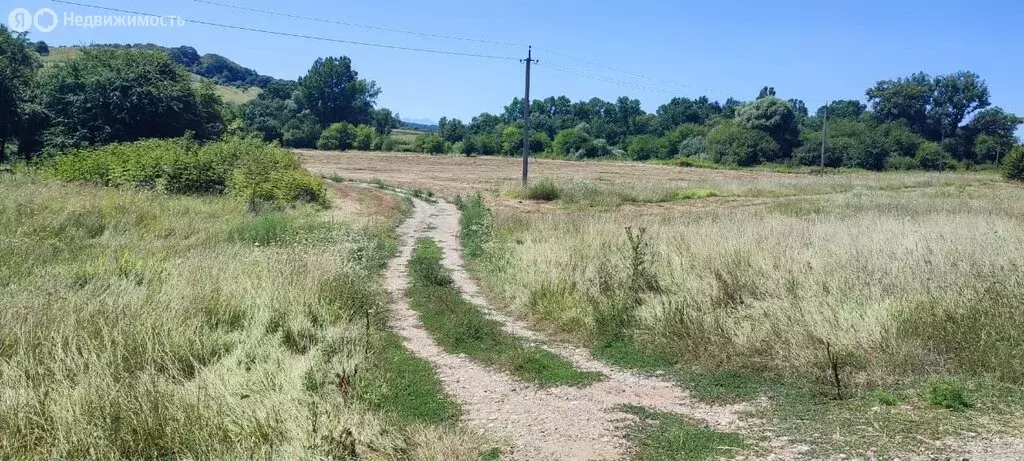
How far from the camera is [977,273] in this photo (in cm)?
907

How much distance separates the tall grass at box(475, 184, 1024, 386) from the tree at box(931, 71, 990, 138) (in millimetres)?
98530

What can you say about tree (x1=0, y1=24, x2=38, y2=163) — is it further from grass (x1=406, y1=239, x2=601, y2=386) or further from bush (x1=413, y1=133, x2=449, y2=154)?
bush (x1=413, y1=133, x2=449, y2=154)

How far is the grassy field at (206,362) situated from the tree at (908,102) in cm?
10609

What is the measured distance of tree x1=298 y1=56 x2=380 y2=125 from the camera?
394ft

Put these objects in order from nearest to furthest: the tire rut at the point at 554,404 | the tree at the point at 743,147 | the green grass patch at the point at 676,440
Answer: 1. the green grass patch at the point at 676,440
2. the tire rut at the point at 554,404
3. the tree at the point at 743,147

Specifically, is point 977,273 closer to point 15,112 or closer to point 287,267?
point 287,267

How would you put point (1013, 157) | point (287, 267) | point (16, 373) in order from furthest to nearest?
point (1013, 157) → point (287, 267) → point (16, 373)

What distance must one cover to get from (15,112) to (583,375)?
39092mm

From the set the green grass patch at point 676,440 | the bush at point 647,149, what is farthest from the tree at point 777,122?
the green grass patch at point 676,440

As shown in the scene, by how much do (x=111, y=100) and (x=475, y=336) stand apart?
34.0m

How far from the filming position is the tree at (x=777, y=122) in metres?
86.2

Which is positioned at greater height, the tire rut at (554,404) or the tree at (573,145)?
the tree at (573,145)

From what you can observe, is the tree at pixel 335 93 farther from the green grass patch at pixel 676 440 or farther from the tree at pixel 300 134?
the green grass patch at pixel 676 440

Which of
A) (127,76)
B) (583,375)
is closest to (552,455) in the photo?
(583,375)
